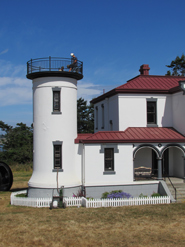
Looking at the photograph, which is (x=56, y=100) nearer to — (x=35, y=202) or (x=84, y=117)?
(x=35, y=202)

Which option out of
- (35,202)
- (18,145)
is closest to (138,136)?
(35,202)

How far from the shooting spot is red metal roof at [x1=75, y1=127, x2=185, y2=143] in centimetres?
2152

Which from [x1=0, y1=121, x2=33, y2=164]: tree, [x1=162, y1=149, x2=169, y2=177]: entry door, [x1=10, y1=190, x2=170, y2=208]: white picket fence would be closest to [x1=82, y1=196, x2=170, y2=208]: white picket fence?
[x1=10, y1=190, x2=170, y2=208]: white picket fence

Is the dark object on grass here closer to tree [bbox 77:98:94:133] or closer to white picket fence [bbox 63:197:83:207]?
white picket fence [bbox 63:197:83:207]

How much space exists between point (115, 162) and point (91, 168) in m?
1.64

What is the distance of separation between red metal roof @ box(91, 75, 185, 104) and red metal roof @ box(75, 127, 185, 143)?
2792 mm

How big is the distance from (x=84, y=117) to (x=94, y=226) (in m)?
43.8

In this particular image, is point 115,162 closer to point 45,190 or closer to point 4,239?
point 45,190

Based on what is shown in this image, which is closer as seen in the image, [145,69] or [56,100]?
[56,100]

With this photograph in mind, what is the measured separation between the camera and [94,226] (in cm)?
1514

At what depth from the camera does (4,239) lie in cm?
1346

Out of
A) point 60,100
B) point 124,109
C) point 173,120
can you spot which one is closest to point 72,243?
point 60,100

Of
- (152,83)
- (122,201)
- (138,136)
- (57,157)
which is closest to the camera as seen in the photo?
(122,201)

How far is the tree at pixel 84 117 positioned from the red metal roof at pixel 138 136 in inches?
1273
